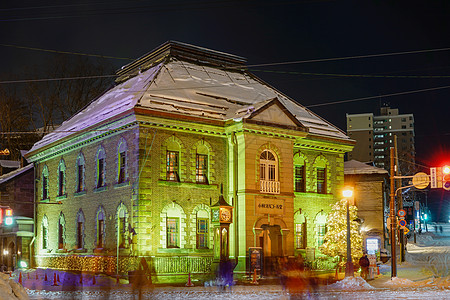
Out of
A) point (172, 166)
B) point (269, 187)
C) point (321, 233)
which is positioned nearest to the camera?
point (172, 166)

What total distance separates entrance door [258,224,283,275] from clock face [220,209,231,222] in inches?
126

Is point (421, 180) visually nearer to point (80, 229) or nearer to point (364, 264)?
point (364, 264)

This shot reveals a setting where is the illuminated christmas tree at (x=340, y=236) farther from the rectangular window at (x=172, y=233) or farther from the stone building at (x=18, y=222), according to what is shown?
the stone building at (x=18, y=222)

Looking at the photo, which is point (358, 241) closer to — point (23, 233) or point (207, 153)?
point (207, 153)

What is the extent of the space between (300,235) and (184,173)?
10.4m

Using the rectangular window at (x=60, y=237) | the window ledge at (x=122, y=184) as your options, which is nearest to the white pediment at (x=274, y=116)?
the window ledge at (x=122, y=184)

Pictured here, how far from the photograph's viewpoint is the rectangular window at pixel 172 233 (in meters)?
33.6

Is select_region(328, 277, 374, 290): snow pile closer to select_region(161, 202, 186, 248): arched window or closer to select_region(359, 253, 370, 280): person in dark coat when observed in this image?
select_region(359, 253, 370, 280): person in dark coat

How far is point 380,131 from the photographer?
575ft

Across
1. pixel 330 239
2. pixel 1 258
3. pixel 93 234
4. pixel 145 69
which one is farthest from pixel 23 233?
pixel 330 239

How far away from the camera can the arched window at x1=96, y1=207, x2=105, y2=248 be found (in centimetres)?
3597

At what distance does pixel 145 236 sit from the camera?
3219cm

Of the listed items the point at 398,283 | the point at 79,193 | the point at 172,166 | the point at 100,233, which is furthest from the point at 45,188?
the point at 398,283

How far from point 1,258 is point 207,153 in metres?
21.1
